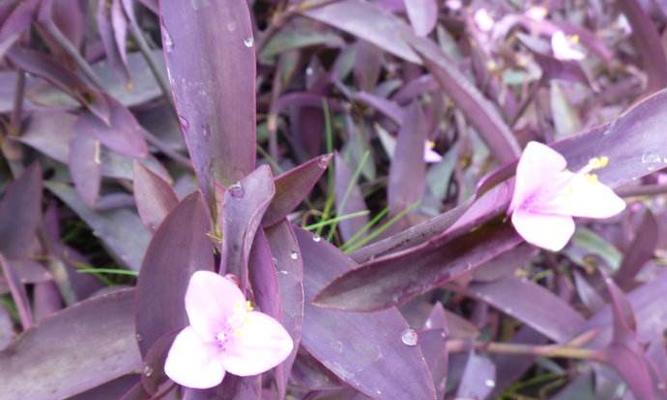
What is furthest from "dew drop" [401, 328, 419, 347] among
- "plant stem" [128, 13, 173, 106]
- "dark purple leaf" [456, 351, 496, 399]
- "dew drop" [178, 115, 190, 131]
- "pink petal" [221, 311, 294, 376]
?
"plant stem" [128, 13, 173, 106]

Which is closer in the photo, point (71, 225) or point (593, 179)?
point (593, 179)

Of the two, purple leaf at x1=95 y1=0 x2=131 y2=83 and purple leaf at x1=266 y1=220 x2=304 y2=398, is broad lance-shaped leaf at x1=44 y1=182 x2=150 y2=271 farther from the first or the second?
purple leaf at x1=266 y1=220 x2=304 y2=398

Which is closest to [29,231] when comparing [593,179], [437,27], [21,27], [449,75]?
[21,27]

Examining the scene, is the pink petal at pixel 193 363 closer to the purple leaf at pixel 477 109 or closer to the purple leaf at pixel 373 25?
the purple leaf at pixel 477 109

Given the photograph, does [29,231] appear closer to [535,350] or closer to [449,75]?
[449,75]

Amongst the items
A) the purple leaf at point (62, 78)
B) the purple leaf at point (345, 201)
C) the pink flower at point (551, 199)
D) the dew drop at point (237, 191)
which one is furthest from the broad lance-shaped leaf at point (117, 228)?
the pink flower at point (551, 199)

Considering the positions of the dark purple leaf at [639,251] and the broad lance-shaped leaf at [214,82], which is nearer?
the broad lance-shaped leaf at [214,82]
